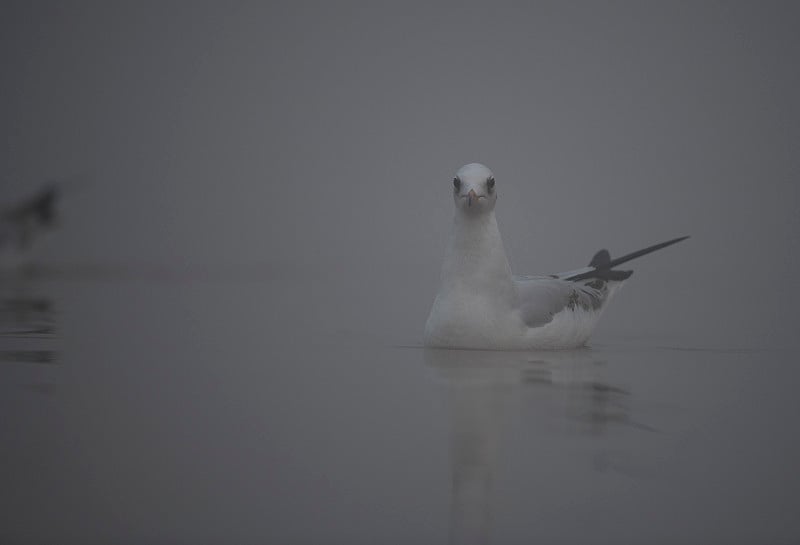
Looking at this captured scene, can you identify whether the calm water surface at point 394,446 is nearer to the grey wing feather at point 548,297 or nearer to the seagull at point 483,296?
the seagull at point 483,296

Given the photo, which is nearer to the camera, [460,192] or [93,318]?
[460,192]

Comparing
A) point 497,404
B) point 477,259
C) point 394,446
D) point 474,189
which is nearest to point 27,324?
point 477,259

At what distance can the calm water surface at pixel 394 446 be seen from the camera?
3002mm

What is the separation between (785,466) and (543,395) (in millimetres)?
1723

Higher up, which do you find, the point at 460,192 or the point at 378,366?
the point at 460,192

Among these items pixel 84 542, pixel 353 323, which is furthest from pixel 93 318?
pixel 84 542

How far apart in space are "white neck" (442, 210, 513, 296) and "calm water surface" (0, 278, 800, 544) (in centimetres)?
55

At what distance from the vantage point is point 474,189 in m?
7.00

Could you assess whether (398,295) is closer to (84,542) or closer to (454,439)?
(454,439)

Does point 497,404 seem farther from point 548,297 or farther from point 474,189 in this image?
point 548,297

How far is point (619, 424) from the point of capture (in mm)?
4480

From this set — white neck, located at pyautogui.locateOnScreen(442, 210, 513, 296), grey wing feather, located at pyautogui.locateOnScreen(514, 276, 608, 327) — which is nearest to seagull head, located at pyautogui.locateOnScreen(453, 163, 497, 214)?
white neck, located at pyautogui.locateOnScreen(442, 210, 513, 296)

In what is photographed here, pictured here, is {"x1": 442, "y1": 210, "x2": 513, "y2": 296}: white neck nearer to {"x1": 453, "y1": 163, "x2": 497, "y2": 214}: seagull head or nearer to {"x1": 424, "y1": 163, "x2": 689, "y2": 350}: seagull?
{"x1": 424, "y1": 163, "x2": 689, "y2": 350}: seagull

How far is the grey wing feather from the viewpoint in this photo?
7309mm
